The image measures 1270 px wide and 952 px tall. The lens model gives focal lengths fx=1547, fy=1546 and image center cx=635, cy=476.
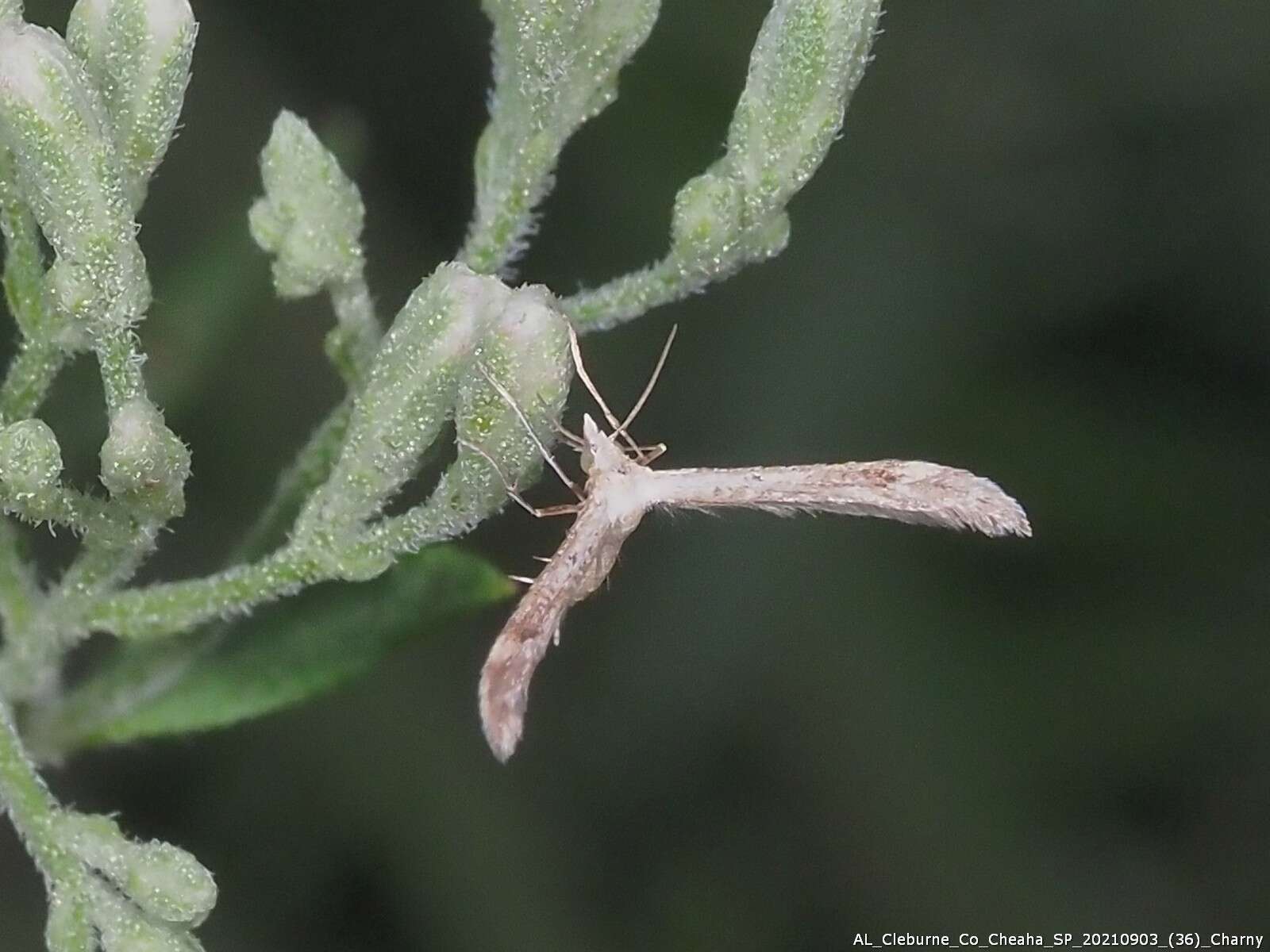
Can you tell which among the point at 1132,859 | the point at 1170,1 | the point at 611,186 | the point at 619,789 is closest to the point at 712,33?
the point at 611,186

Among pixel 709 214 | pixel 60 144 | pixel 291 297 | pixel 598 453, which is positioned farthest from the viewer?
pixel 598 453

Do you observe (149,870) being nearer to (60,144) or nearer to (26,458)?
(26,458)

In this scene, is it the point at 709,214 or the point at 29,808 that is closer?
the point at 29,808

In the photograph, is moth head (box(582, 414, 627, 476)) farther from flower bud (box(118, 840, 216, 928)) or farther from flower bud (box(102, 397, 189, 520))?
flower bud (box(118, 840, 216, 928))

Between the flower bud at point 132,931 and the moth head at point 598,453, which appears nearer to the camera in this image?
the flower bud at point 132,931

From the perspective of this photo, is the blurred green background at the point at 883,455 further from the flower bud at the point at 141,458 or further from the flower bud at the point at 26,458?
the flower bud at the point at 26,458

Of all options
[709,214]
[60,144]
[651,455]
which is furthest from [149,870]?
[709,214]

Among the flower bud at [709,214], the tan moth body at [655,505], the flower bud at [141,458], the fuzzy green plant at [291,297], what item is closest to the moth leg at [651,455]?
the tan moth body at [655,505]
